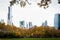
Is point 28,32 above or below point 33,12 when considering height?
below

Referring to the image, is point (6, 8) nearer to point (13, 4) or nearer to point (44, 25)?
point (13, 4)

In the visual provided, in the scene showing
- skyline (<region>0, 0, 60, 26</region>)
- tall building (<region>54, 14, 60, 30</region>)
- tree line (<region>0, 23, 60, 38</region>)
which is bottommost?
tree line (<region>0, 23, 60, 38</region>)

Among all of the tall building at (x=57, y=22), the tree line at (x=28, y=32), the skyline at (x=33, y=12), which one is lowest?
the tree line at (x=28, y=32)

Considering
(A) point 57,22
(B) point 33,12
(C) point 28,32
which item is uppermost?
(B) point 33,12

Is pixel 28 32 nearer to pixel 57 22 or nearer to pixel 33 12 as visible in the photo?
pixel 33 12

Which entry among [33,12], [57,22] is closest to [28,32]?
[33,12]

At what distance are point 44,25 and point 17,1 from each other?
430 millimetres

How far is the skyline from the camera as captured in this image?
2.12 metres

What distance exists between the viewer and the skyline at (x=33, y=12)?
2.12 m

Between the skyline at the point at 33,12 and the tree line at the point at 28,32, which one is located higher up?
the skyline at the point at 33,12

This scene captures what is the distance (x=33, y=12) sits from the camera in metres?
2.15

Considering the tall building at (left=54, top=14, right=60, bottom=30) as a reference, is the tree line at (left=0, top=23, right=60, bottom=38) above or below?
below

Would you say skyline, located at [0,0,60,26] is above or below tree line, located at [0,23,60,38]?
above

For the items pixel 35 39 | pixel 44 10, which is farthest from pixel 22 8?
pixel 35 39
